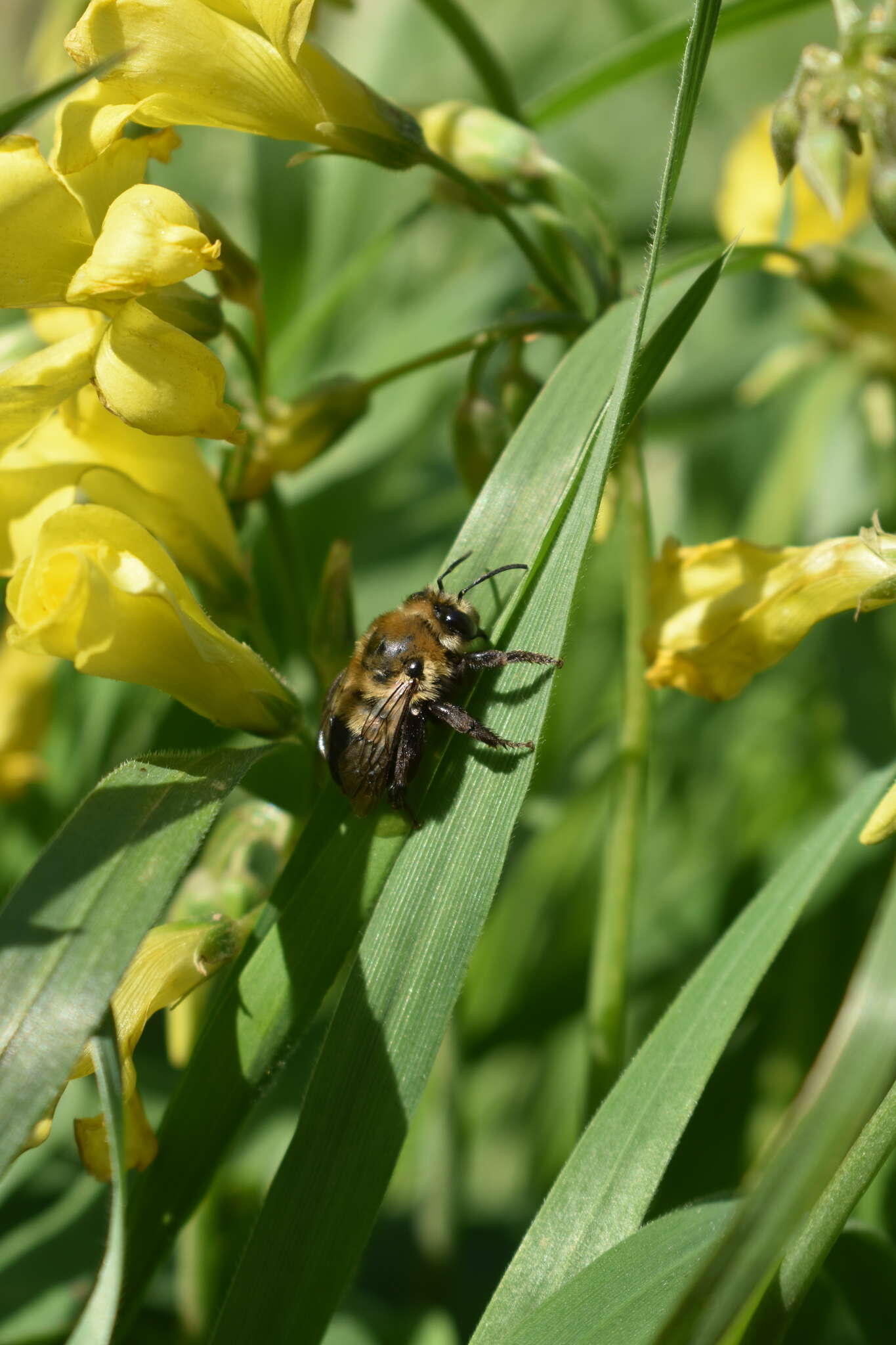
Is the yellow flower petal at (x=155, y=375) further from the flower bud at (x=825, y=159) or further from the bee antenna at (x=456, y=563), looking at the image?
the flower bud at (x=825, y=159)

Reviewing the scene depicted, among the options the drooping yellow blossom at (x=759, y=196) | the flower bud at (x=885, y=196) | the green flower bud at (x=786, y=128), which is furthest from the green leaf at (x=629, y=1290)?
the drooping yellow blossom at (x=759, y=196)

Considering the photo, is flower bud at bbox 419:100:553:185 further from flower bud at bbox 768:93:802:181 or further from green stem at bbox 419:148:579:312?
flower bud at bbox 768:93:802:181

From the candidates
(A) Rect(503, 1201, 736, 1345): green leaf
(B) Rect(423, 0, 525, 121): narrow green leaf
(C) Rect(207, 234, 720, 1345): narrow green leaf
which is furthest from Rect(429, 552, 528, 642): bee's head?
(B) Rect(423, 0, 525, 121): narrow green leaf

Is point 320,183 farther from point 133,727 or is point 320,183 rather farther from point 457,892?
point 457,892

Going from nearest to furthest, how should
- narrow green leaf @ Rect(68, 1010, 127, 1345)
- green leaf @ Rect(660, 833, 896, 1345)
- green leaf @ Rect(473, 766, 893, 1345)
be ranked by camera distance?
green leaf @ Rect(660, 833, 896, 1345)
narrow green leaf @ Rect(68, 1010, 127, 1345)
green leaf @ Rect(473, 766, 893, 1345)

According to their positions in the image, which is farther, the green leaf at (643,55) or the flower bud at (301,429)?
the green leaf at (643,55)

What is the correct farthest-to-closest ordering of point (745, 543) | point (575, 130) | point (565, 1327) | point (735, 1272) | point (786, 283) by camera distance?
1. point (575, 130)
2. point (786, 283)
3. point (745, 543)
4. point (565, 1327)
5. point (735, 1272)

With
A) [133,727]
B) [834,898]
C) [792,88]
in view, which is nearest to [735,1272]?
[792,88]
